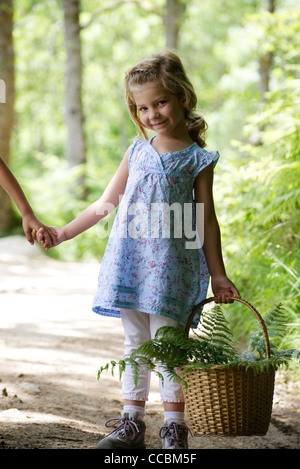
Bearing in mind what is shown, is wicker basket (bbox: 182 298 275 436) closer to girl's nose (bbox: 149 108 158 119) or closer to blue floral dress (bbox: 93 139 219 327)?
blue floral dress (bbox: 93 139 219 327)

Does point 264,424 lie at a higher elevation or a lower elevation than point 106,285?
lower

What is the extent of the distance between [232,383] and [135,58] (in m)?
22.1

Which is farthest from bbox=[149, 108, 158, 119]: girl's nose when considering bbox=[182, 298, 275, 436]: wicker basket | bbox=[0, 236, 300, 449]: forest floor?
bbox=[0, 236, 300, 449]: forest floor

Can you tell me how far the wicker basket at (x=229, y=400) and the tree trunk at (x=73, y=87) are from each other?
12.5m

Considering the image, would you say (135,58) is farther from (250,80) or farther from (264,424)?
(264,424)

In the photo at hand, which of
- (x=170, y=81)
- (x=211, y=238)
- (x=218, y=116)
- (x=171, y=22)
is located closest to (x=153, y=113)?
(x=170, y=81)

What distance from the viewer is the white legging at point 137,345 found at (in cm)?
288

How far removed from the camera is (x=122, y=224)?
9.62ft

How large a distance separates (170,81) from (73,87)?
12.3m

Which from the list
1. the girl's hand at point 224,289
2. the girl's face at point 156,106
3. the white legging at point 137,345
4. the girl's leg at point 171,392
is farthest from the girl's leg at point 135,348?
the girl's face at point 156,106

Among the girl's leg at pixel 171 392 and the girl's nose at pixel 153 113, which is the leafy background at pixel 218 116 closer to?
the girl's nose at pixel 153 113

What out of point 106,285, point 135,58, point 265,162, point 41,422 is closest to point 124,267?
point 106,285

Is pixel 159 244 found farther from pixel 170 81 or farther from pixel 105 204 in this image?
pixel 170 81
